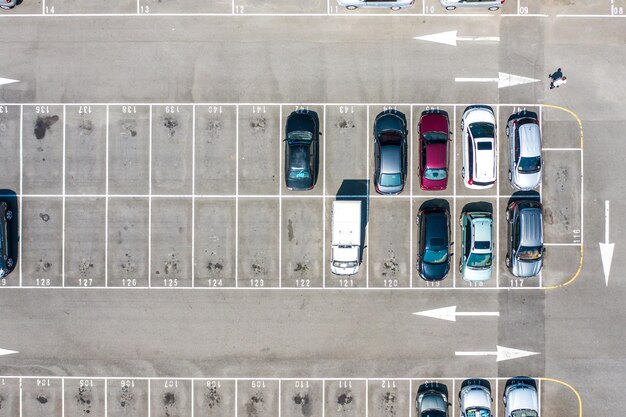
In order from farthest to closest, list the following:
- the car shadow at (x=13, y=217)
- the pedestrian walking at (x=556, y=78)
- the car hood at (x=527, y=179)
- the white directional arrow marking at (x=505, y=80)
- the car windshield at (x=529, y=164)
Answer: the car shadow at (x=13, y=217)
the white directional arrow marking at (x=505, y=80)
the pedestrian walking at (x=556, y=78)
the car hood at (x=527, y=179)
the car windshield at (x=529, y=164)

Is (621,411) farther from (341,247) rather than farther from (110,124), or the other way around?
(110,124)

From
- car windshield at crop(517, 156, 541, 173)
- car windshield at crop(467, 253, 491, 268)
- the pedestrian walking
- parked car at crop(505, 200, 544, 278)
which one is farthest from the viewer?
the pedestrian walking

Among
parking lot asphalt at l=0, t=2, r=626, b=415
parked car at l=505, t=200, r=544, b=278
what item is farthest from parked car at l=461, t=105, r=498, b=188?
parked car at l=505, t=200, r=544, b=278

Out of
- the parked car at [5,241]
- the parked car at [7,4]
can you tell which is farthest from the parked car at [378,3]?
the parked car at [5,241]

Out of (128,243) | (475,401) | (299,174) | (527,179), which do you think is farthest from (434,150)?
(128,243)

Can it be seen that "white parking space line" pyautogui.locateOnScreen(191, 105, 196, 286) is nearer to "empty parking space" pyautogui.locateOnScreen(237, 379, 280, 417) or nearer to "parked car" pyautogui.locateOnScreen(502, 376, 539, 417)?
"empty parking space" pyautogui.locateOnScreen(237, 379, 280, 417)

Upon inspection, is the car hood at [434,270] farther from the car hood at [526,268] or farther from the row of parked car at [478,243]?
the car hood at [526,268]
